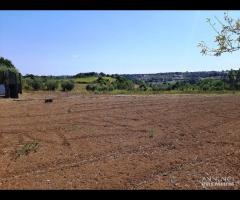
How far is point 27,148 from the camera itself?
827 centimetres

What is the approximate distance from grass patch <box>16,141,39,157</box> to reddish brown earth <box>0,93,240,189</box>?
11 centimetres

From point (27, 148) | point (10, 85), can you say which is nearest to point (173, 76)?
point (10, 85)

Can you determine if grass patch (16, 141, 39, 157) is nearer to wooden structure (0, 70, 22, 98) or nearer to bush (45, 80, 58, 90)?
wooden structure (0, 70, 22, 98)

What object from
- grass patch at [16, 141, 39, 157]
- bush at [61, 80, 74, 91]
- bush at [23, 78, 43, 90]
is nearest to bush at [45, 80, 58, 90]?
A: bush at [23, 78, 43, 90]

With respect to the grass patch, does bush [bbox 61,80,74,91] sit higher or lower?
higher

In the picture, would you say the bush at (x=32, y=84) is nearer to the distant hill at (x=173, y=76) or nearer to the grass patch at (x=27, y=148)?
the distant hill at (x=173, y=76)

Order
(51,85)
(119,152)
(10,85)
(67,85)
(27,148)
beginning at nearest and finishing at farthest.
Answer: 1. (119,152)
2. (27,148)
3. (10,85)
4. (67,85)
5. (51,85)

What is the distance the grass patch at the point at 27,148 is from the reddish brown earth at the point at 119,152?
0.38ft

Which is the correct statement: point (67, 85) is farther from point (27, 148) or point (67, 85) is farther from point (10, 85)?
point (27, 148)

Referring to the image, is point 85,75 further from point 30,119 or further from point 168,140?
point 168,140

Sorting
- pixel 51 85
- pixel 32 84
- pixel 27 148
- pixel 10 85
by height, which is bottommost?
pixel 27 148

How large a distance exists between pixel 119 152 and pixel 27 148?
189 cm

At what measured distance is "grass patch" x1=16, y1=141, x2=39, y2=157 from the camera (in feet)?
25.6

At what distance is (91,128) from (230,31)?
22.4 feet
